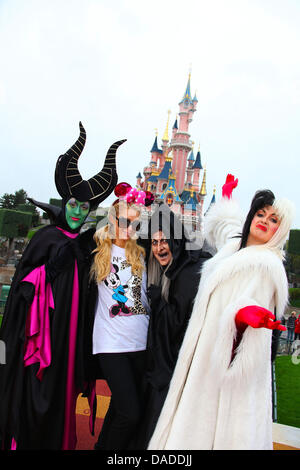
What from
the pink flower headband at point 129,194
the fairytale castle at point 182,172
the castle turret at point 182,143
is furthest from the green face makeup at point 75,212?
the castle turret at point 182,143

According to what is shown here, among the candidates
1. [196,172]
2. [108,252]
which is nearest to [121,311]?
[108,252]

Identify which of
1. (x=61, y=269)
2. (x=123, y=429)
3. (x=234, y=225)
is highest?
(x=234, y=225)

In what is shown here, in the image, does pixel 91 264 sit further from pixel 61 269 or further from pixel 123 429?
pixel 123 429

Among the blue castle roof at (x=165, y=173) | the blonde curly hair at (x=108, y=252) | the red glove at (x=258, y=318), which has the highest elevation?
the blue castle roof at (x=165, y=173)

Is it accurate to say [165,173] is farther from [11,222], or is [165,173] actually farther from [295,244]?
[295,244]

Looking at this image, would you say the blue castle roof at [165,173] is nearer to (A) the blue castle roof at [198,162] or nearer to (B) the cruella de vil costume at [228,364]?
(A) the blue castle roof at [198,162]

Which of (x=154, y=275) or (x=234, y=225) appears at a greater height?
(x=234, y=225)

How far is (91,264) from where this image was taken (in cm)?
303

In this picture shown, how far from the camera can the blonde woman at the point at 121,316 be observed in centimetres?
264

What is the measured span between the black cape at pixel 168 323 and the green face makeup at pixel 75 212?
0.83 m

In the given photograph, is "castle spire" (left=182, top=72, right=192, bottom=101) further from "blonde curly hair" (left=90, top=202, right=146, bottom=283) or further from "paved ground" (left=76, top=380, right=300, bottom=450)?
"blonde curly hair" (left=90, top=202, right=146, bottom=283)

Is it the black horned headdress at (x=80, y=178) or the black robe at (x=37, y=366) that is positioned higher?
the black horned headdress at (x=80, y=178)
